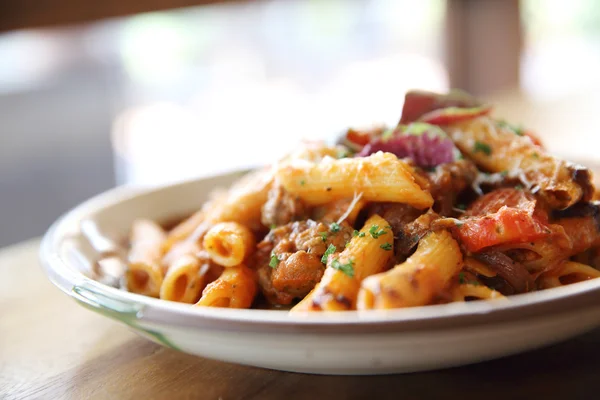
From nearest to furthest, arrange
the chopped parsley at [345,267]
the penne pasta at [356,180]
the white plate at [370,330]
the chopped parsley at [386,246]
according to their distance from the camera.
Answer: the white plate at [370,330] → the chopped parsley at [345,267] → the chopped parsley at [386,246] → the penne pasta at [356,180]

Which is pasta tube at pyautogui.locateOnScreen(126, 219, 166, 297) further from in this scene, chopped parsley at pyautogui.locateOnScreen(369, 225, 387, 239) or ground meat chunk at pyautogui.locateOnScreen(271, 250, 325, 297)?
chopped parsley at pyautogui.locateOnScreen(369, 225, 387, 239)

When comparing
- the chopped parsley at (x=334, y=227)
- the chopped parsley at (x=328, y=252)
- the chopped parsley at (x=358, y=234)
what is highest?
the chopped parsley at (x=358, y=234)

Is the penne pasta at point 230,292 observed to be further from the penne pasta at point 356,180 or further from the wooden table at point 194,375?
the penne pasta at point 356,180

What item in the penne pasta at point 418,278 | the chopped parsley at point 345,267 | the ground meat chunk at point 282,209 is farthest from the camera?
the ground meat chunk at point 282,209

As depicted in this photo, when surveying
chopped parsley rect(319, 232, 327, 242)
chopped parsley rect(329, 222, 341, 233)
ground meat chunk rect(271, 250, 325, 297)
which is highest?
chopped parsley rect(329, 222, 341, 233)

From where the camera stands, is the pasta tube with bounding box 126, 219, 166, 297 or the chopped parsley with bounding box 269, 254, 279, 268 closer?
the chopped parsley with bounding box 269, 254, 279, 268

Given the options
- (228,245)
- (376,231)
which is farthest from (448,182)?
(228,245)

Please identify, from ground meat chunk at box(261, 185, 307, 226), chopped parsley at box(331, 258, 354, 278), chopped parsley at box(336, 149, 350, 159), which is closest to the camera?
chopped parsley at box(331, 258, 354, 278)

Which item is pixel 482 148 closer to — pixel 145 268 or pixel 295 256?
pixel 295 256

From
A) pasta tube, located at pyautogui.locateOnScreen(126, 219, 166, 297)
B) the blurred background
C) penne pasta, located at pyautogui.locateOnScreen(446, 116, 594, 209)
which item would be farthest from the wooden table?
the blurred background

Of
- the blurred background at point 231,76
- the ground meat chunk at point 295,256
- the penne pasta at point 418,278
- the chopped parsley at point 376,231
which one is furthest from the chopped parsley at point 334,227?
the blurred background at point 231,76
